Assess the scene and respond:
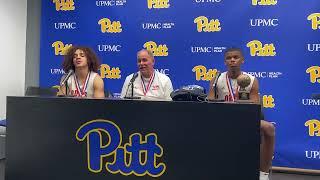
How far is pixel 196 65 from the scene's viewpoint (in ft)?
13.7

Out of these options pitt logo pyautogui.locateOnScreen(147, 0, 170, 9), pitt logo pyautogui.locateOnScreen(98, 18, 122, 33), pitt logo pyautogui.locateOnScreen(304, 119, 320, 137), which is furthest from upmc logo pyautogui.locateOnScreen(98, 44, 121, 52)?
pitt logo pyautogui.locateOnScreen(304, 119, 320, 137)

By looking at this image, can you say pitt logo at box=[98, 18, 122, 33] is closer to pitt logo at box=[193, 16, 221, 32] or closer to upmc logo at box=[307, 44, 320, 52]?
pitt logo at box=[193, 16, 221, 32]

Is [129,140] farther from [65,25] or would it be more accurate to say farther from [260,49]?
[65,25]

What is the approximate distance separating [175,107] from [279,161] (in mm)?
3057

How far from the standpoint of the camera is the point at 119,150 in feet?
4.17

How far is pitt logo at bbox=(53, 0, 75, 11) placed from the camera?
4582 millimetres

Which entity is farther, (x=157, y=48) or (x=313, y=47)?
(x=157, y=48)

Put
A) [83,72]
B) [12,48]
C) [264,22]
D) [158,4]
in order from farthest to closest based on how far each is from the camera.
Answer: [12,48], [158,4], [264,22], [83,72]

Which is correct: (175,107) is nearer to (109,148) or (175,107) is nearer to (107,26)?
(109,148)

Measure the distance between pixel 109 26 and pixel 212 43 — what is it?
1215 millimetres

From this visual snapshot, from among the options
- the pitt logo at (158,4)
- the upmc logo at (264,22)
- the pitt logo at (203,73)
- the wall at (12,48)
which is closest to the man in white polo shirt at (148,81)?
the pitt logo at (203,73)

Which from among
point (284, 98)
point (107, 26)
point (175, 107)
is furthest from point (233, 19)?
point (175, 107)

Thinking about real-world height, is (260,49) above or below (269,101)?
above

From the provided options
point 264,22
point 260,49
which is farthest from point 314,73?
point 264,22
